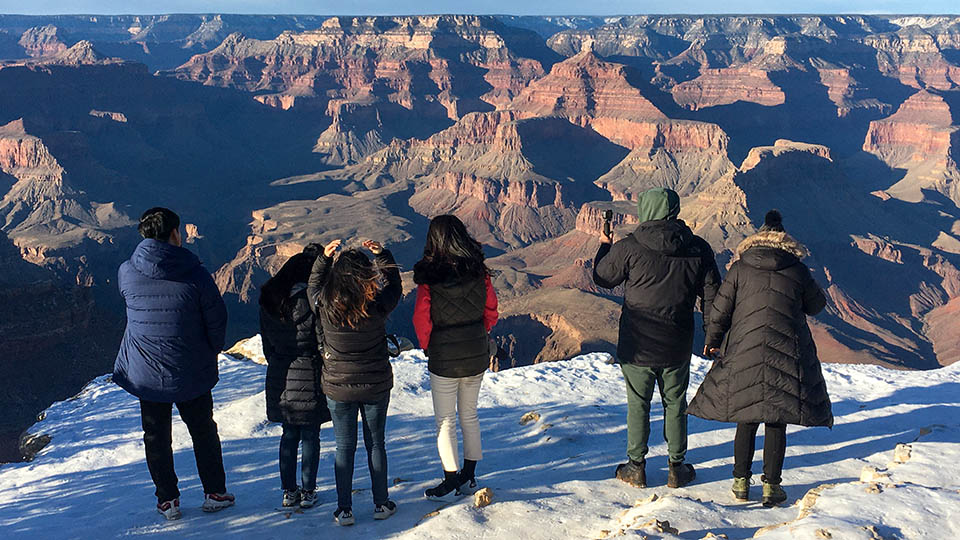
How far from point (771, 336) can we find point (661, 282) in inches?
41.0

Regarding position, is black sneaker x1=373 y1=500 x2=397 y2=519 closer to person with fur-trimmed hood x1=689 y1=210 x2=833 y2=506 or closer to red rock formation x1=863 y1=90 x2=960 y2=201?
person with fur-trimmed hood x1=689 y1=210 x2=833 y2=506

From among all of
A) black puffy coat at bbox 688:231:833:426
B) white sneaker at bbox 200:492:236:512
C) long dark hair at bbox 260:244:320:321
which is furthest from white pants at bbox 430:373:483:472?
black puffy coat at bbox 688:231:833:426

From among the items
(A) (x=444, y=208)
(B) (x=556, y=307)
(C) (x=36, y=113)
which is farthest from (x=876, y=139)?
(C) (x=36, y=113)

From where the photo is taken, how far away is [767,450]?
6.29 m

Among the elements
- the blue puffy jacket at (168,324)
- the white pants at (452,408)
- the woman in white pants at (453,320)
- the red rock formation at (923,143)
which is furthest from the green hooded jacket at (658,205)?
the red rock formation at (923,143)

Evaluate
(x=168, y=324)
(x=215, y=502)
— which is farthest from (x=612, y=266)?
(x=215, y=502)

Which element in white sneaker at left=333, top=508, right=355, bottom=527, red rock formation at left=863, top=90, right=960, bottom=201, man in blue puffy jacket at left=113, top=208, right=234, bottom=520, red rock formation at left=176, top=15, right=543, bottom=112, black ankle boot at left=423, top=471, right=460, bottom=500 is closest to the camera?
man in blue puffy jacket at left=113, top=208, right=234, bottom=520

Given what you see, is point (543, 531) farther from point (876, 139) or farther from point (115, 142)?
point (876, 139)

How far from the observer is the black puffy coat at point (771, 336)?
19.6 ft

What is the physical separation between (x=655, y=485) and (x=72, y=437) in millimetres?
7859

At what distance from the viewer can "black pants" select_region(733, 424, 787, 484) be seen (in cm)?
625

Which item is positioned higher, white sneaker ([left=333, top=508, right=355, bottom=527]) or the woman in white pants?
the woman in white pants

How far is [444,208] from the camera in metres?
89.6

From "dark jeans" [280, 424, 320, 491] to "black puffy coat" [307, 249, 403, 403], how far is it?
0.74 meters
